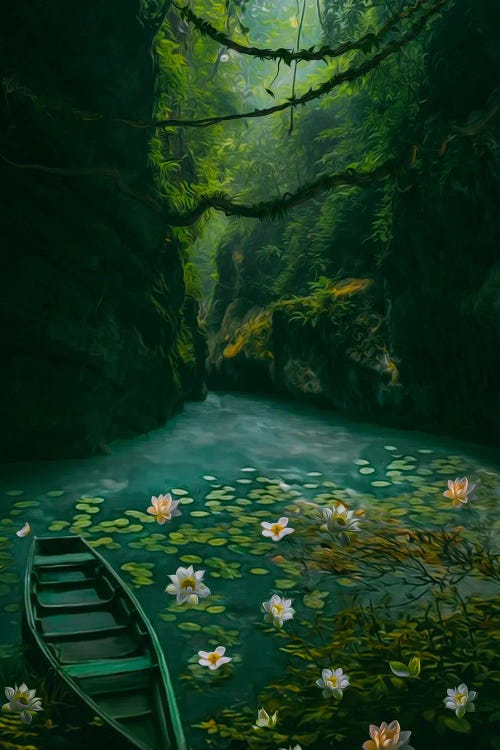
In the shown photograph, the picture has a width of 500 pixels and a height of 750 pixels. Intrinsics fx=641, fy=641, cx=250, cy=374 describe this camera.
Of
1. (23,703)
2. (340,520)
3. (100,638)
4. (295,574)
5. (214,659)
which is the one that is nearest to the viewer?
(23,703)

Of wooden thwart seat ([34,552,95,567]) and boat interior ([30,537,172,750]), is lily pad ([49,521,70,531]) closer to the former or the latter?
boat interior ([30,537,172,750])

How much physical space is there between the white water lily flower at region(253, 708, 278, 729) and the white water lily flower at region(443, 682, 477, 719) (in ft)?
2.13

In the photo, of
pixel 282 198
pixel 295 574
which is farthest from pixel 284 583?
pixel 282 198

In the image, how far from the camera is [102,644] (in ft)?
9.64

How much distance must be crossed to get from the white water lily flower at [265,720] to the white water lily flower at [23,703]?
820mm

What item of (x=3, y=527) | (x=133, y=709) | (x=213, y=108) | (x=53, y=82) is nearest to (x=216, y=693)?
(x=133, y=709)

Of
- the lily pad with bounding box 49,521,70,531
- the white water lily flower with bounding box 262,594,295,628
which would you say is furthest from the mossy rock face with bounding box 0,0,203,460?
the white water lily flower with bounding box 262,594,295,628

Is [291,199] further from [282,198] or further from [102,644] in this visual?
[102,644]

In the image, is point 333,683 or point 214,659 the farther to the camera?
point 214,659

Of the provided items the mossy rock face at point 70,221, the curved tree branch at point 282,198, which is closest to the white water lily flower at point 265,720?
the curved tree branch at point 282,198

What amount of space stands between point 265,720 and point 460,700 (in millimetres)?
738

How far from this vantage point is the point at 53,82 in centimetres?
704

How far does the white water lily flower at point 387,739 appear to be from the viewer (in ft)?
7.01

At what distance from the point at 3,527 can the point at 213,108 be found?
9.66 metres
